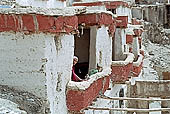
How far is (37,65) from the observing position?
651cm

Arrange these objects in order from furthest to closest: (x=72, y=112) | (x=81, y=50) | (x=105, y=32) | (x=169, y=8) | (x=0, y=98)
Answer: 1. (x=169, y=8)
2. (x=81, y=50)
3. (x=105, y=32)
4. (x=72, y=112)
5. (x=0, y=98)

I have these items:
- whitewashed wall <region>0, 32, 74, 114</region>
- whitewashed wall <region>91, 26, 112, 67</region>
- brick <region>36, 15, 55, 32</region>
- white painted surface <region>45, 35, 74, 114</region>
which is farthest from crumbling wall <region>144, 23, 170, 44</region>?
brick <region>36, 15, 55, 32</region>

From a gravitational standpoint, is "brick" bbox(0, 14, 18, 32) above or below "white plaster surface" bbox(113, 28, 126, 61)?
above

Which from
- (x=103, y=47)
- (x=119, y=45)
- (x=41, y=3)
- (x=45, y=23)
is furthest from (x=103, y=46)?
(x=41, y=3)

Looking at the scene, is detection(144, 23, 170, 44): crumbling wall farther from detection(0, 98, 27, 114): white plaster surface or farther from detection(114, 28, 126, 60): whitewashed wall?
detection(0, 98, 27, 114): white plaster surface

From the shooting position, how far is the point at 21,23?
6.28 metres

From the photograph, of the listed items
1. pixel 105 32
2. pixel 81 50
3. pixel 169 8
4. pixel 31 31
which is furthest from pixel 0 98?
pixel 169 8

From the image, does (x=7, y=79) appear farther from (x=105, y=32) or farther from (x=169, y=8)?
(x=169, y=8)

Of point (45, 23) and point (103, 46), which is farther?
point (103, 46)

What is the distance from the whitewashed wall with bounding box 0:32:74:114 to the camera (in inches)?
254

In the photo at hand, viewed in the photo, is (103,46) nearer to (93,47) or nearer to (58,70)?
(93,47)

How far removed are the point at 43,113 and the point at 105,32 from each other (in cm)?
424

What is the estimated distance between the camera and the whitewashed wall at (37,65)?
21.1ft

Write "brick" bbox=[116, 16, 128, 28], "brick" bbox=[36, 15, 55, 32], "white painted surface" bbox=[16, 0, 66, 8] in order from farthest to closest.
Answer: "white painted surface" bbox=[16, 0, 66, 8], "brick" bbox=[116, 16, 128, 28], "brick" bbox=[36, 15, 55, 32]
